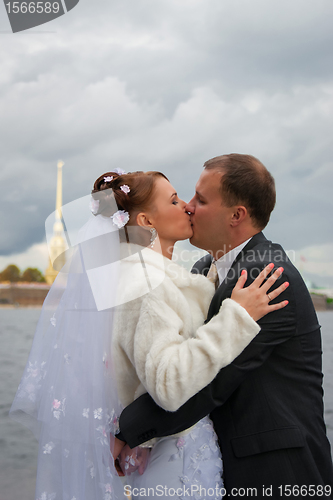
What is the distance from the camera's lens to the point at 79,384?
2.50 m

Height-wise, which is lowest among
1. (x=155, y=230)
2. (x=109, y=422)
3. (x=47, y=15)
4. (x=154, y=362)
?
(x=109, y=422)

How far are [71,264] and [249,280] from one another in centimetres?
104

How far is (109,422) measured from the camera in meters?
2.47

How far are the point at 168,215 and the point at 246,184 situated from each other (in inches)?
20.1

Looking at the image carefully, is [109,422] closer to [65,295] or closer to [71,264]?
[65,295]

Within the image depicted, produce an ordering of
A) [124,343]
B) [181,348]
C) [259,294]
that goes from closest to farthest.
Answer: [181,348] < [259,294] < [124,343]

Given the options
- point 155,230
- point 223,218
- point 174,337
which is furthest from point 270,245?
point 174,337

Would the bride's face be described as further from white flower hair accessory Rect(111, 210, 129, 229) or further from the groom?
the groom

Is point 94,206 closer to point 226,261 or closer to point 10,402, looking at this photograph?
point 226,261

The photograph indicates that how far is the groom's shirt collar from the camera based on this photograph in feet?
9.05

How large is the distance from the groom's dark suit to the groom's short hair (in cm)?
45
